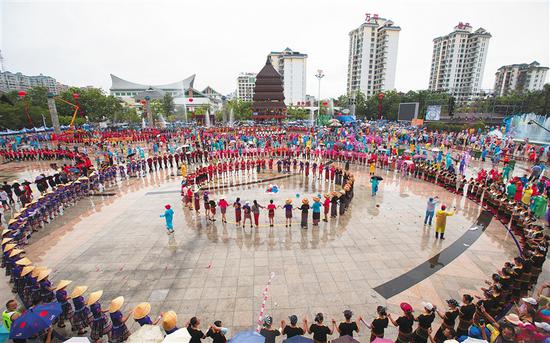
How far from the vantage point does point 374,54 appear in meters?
108

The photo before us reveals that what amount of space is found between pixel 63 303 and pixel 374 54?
122 metres

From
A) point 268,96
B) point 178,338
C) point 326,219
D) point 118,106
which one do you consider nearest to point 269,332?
point 178,338

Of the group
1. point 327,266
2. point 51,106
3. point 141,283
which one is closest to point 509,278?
point 327,266

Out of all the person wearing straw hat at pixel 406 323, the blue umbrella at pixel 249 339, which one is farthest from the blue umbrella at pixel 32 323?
the person wearing straw hat at pixel 406 323

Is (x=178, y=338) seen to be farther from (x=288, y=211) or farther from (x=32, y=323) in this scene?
(x=288, y=211)

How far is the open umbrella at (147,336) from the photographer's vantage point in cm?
453

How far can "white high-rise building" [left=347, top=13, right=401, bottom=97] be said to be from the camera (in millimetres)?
102194

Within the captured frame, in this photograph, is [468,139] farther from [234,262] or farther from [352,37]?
[352,37]

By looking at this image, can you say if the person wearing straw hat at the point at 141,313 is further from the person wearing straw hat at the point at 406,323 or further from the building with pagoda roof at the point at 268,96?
the building with pagoda roof at the point at 268,96

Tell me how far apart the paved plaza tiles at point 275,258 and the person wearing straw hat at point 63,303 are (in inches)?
38.6

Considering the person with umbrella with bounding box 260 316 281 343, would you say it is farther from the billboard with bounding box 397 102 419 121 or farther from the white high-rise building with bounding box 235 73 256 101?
the white high-rise building with bounding box 235 73 256 101

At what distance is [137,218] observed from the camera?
13266mm

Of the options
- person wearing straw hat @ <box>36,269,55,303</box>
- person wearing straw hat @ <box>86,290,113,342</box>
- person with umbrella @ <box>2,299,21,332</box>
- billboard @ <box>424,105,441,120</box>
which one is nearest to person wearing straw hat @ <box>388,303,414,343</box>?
person wearing straw hat @ <box>86,290,113,342</box>

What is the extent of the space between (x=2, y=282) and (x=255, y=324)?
334 inches
